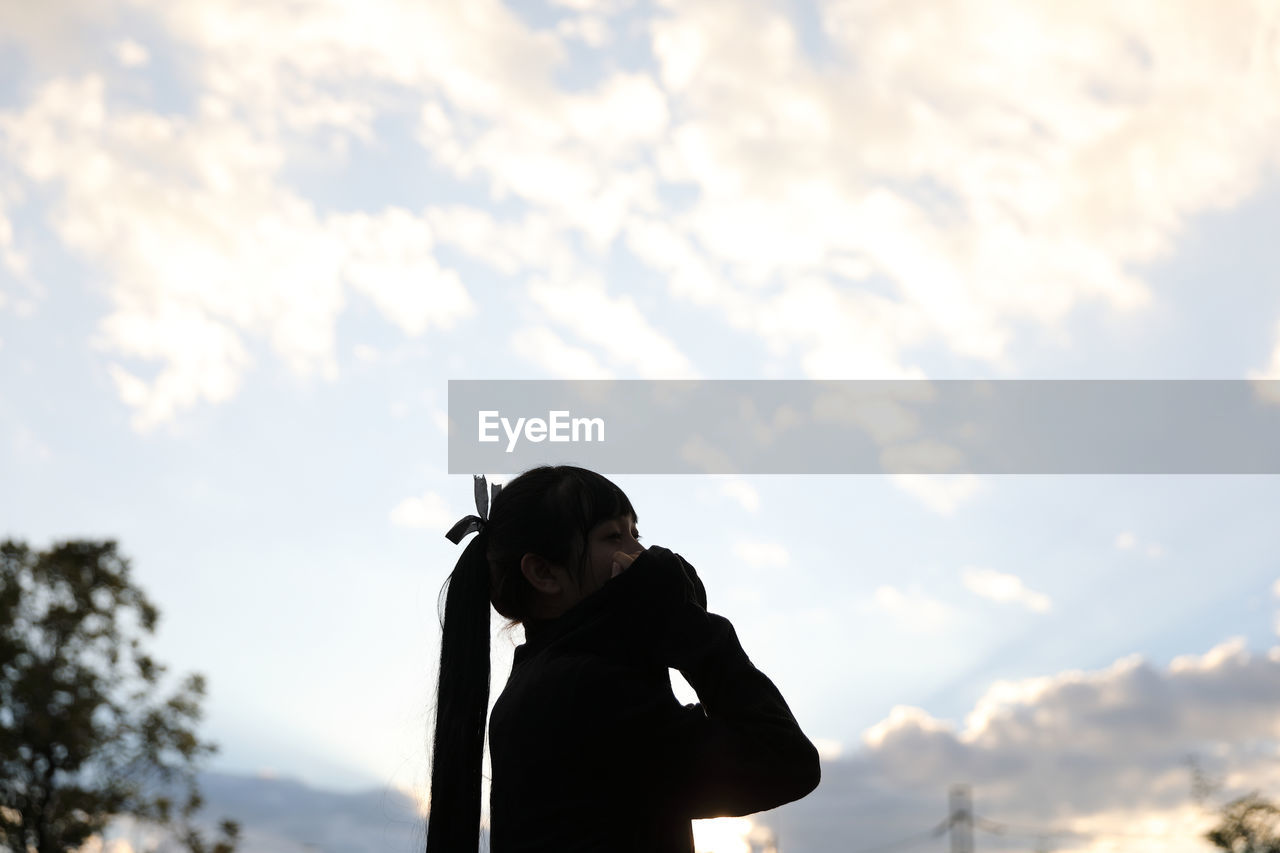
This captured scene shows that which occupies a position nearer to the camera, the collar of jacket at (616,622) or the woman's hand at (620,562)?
the collar of jacket at (616,622)

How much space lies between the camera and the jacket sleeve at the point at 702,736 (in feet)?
7.56

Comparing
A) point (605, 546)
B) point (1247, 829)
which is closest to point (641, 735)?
point (605, 546)

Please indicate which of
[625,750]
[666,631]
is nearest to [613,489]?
[666,631]

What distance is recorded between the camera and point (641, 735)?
2385 millimetres

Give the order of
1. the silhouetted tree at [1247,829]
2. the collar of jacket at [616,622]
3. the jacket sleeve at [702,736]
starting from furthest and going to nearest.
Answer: the silhouetted tree at [1247,829]
the collar of jacket at [616,622]
the jacket sleeve at [702,736]

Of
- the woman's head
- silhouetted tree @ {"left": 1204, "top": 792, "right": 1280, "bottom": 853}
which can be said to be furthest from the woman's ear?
silhouetted tree @ {"left": 1204, "top": 792, "right": 1280, "bottom": 853}

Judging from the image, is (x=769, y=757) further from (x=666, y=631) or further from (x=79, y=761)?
(x=79, y=761)

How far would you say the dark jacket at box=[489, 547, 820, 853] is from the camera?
2318 millimetres

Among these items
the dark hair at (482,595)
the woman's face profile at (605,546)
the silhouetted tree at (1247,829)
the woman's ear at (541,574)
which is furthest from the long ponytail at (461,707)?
the silhouetted tree at (1247,829)

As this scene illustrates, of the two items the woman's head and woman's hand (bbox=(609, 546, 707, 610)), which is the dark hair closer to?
the woman's head

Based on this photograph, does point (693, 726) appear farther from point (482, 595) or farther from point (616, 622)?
point (482, 595)

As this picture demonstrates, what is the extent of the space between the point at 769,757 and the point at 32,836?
2234 cm

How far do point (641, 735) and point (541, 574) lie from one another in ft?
1.83

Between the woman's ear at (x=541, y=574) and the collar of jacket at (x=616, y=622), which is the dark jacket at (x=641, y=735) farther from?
the woman's ear at (x=541, y=574)
